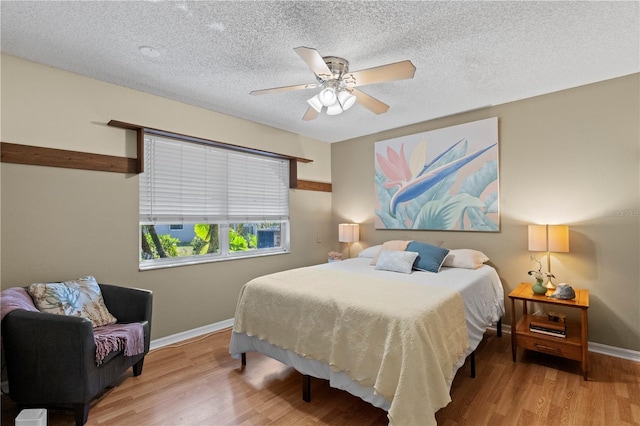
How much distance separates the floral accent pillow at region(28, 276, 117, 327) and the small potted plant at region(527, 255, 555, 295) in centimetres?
368

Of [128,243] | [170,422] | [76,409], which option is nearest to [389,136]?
[128,243]

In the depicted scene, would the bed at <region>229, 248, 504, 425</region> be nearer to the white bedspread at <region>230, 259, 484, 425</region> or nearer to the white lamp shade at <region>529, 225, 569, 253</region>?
the white bedspread at <region>230, 259, 484, 425</region>

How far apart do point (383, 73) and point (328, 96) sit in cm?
43

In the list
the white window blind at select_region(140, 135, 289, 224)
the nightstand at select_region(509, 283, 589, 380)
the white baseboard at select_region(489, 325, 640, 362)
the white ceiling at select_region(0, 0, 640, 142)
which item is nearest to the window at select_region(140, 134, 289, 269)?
the white window blind at select_region(140, 135, 289, 224)

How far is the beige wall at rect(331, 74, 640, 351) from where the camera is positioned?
271cm

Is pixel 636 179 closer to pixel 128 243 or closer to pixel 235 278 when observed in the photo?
pixel 235 278

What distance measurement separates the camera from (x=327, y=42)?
214 centimetres

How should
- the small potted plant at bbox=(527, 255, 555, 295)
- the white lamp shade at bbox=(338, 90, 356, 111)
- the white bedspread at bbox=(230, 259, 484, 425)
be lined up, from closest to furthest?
the white bedspread at bbox=(230, 259, 484, 425), the white lamp shade at bbox=(338, 90, 356, 111), the small potted plant at bbox=(527, 255, 555, 295)

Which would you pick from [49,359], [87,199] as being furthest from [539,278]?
[87,199]

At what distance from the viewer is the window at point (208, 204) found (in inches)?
124

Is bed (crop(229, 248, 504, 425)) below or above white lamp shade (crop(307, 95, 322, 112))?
below

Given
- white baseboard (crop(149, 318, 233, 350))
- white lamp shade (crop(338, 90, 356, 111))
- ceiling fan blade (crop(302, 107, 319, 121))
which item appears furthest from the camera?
white baseboard (crop(149, 318, 233, 350))

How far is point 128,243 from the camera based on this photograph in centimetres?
292

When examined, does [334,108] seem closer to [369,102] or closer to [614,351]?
[369,102]
